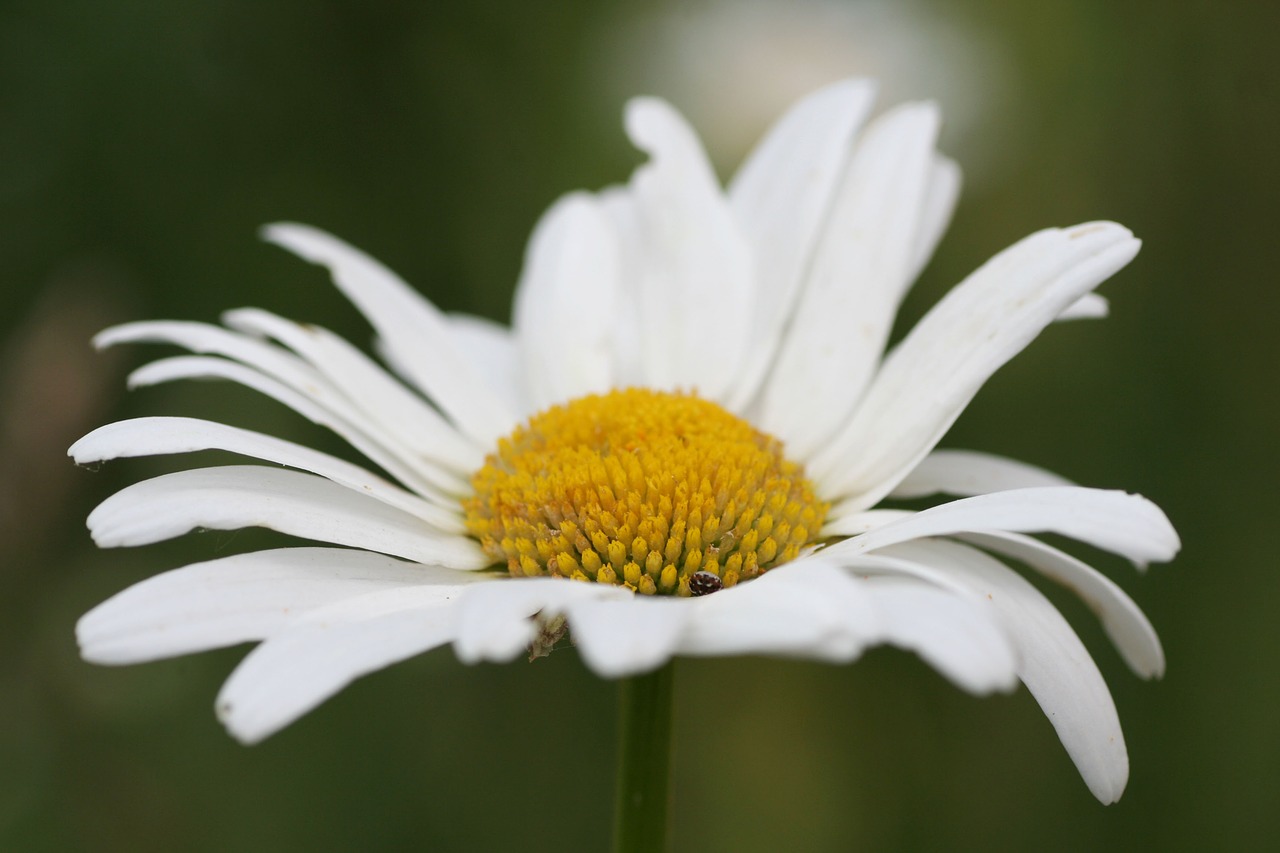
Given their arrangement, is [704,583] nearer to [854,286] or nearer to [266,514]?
[266,514]

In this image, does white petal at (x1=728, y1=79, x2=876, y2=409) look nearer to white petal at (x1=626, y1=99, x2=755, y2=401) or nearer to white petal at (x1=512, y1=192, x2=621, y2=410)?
white petal at (x1=626, y1=99, x2=755, y2=401)

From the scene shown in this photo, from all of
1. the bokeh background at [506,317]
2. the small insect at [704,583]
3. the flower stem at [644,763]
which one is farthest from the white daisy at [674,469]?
the bokeh background at [506,317]

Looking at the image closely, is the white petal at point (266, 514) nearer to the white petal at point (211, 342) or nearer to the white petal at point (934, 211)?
the white petal at point (211, 342)

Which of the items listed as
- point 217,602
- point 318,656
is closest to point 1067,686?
point 318,656

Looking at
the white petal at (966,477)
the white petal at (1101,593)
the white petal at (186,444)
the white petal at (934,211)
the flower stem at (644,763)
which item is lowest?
the flower stem at (644,763)

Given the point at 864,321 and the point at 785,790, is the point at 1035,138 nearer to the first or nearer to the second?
the point at 864,321

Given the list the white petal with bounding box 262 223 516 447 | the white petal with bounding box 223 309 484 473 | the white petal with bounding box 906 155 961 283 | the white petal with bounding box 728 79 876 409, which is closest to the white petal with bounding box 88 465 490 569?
the white petal with bounding box 223 309 484 473

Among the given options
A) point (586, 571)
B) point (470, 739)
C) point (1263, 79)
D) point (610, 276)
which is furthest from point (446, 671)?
point (1263, 79)

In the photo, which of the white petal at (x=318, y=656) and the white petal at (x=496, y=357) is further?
the white petal at (x=496, y=357)
